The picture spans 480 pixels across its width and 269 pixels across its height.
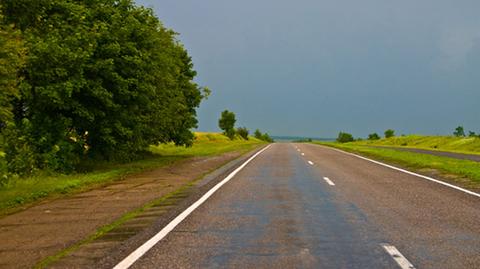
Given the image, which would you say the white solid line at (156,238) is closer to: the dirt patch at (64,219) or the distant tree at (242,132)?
the dirt patch at (64,219)

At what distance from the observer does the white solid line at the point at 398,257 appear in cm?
537

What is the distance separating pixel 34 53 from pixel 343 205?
10991 mm

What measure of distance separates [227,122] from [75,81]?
103 metres

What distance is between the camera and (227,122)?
118438mm

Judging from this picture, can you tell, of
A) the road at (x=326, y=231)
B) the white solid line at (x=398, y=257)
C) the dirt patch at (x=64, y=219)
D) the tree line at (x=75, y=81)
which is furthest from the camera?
the tree line at (x=75, y=81)

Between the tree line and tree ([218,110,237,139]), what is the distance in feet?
317

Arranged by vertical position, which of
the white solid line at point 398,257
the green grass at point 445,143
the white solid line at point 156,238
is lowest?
the white solid line at point 398,257

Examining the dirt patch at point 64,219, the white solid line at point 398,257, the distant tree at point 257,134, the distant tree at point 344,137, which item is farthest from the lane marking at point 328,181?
the distant tree at point 257,134

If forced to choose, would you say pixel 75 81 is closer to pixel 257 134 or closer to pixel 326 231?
pixel 326 231

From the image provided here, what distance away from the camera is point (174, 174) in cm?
Answer: 1773

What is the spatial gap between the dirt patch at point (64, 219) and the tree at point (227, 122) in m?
104

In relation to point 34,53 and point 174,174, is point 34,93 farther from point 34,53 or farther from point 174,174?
point 174,174

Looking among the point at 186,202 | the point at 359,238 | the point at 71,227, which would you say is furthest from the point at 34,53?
the point at 359,238

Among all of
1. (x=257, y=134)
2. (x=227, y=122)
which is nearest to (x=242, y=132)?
(x=227, y=122)
